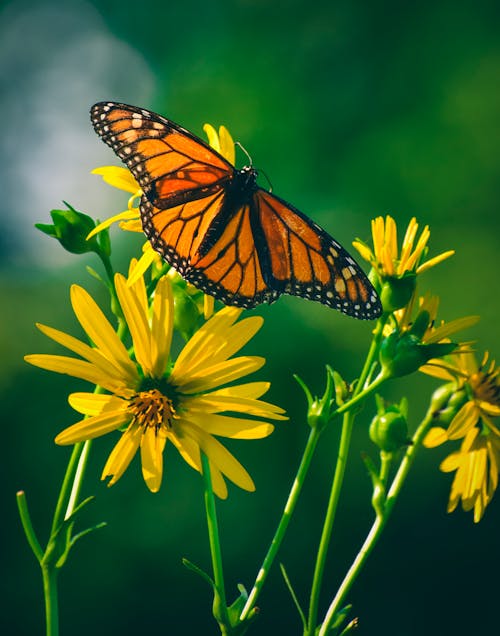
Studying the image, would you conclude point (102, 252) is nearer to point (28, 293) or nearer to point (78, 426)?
point (78, 426)

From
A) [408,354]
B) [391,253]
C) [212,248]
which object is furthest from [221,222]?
[408,354]

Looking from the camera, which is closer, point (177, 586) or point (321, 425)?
point (321, 425)

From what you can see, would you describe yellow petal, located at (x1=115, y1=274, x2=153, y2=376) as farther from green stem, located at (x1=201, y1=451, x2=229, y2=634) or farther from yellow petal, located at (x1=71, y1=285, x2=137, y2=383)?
green stem, located at (x1=201, y1=451, x2=229, y2=634)

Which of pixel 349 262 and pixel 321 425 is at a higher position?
pixel 349 262

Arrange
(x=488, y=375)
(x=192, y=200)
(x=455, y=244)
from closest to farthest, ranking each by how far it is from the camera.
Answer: (x=192, y=200), (x=488, y=375), (x=455, y=244)

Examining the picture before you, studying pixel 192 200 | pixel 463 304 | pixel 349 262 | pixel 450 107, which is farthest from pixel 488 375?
pixel 450 107

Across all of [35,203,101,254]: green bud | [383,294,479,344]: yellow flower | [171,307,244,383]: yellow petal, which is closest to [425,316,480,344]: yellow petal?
[383,294,479,344]: yellow flower

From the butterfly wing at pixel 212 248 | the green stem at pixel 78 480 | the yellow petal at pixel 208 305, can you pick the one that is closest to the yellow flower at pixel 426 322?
the butterfly wing at pixel 212 248
